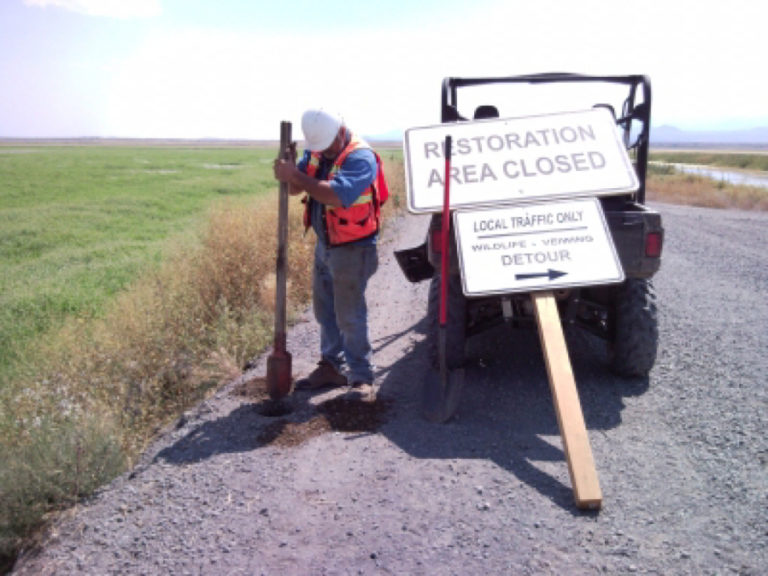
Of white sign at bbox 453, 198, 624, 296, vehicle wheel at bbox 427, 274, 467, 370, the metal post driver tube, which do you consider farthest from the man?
white sign at bbox 453, 198, 624, 296

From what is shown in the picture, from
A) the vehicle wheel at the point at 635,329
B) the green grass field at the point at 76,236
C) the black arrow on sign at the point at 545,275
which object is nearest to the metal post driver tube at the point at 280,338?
the black arrow on sign at the point at 545,275

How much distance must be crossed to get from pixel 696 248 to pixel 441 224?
898cm

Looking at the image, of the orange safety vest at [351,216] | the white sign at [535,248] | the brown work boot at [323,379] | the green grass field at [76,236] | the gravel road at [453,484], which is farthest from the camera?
the green grass field at [76,236]

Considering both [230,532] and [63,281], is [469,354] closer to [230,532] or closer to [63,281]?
[230,532]

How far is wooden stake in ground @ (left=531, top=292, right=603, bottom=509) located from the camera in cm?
335

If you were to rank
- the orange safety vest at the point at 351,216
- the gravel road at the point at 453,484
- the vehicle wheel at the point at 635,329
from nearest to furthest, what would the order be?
1. the gravel road at the point at 453,484
2. the orange safety vest at the point at 351,216
3. the vehicle wheel at the point at 635,329

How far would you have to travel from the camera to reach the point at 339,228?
460 centimetres

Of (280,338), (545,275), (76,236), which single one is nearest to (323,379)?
(280,338)

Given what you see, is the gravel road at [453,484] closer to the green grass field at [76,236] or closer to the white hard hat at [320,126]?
the white hard hat at [320,126]

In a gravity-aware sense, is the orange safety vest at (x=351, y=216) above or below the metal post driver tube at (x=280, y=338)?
above

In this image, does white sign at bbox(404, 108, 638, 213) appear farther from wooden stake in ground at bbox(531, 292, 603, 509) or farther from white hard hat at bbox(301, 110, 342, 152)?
wooden stake in ground at bbox(531, 292, 603, 509)

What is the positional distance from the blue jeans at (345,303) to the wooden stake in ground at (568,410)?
4.04ft

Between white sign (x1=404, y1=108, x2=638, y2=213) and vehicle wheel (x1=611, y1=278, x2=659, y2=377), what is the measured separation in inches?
34.4

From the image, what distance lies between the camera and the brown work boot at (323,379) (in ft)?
16.6
